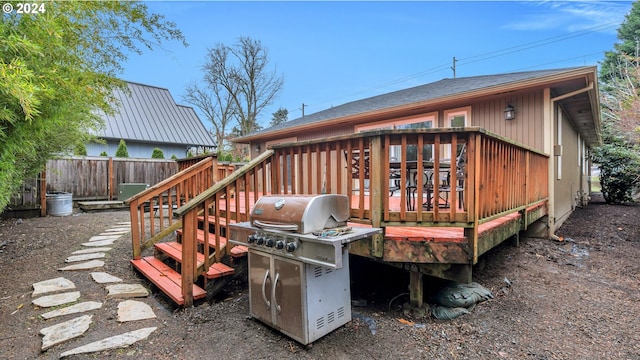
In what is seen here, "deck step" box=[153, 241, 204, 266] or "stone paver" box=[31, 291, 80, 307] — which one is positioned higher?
"deck step" box=[153, 241, 204, 266]

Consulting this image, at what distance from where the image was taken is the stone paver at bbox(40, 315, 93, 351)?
2.22 m

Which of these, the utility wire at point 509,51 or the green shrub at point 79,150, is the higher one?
the utility wire at point 509,51

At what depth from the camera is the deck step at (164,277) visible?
2.92 m

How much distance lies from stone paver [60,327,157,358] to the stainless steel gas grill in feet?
2.78

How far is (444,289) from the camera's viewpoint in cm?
297

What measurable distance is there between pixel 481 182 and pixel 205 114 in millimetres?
20057

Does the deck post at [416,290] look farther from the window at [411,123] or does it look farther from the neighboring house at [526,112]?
the window at [411,123]

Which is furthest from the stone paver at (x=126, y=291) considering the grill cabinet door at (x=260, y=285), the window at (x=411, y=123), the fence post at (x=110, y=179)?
the fence post at (x=110, y=179)

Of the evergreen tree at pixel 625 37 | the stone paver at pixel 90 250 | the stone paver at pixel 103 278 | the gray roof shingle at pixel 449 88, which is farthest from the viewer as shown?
the evergreen tree at pixel 625 37

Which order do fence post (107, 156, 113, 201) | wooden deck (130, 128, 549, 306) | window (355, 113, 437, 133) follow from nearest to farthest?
wooden deck (130, 128, 549, 306)
window (355, 113, 437, 133)
fence post (107, 156, 113, 201)

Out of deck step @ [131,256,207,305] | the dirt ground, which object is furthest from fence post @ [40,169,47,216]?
deck step @ [131,256,207,305]

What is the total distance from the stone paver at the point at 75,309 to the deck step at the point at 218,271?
977 mm

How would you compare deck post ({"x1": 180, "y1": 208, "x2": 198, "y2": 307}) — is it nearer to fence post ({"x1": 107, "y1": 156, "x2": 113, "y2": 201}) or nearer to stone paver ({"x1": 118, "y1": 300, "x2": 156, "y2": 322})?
stone paver ({"x1": 118, "y1": 300, "x2": 156, "y2": 322})

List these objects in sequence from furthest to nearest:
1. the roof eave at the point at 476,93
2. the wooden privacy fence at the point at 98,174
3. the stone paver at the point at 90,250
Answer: the wooden privacy fence at the point at 98,174, the roof eave at the point at 476,93, the stone paver at the point at 90,250
